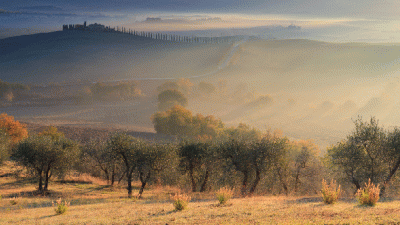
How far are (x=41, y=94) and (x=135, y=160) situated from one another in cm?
18361

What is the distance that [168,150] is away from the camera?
41812 mm

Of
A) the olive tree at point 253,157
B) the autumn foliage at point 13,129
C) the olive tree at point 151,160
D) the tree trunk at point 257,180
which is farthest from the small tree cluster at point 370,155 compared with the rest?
the autumn foliage at point 13,129

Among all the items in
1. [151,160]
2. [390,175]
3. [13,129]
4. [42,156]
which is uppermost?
[13,129]

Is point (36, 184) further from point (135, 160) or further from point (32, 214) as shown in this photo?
point (32, 214)

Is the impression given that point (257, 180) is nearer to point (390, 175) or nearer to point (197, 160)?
point (197, 160)

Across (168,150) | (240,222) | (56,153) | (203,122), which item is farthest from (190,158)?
(203,122)

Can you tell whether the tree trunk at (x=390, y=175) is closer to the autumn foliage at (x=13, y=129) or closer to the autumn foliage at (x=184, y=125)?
the autumn foliage at (x=184, y=125)

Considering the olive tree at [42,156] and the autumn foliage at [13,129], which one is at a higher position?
the autumn foliage at [13,129]

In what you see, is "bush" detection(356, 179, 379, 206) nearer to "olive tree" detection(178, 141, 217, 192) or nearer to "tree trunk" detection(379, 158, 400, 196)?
"tree trunk" detection(379, 158, 400, 196)

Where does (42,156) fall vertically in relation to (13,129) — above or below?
below

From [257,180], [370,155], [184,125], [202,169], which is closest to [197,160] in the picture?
[202,169]

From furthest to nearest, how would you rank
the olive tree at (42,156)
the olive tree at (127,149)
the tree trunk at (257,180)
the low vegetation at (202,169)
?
the olive tree at (42,156) < the olive tree at (127,149) < the tree trunk at (257,180) < the low vegetation at (202,169)

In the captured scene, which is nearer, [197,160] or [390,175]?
[390,175]

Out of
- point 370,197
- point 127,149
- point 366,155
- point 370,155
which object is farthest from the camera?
point 127,149
